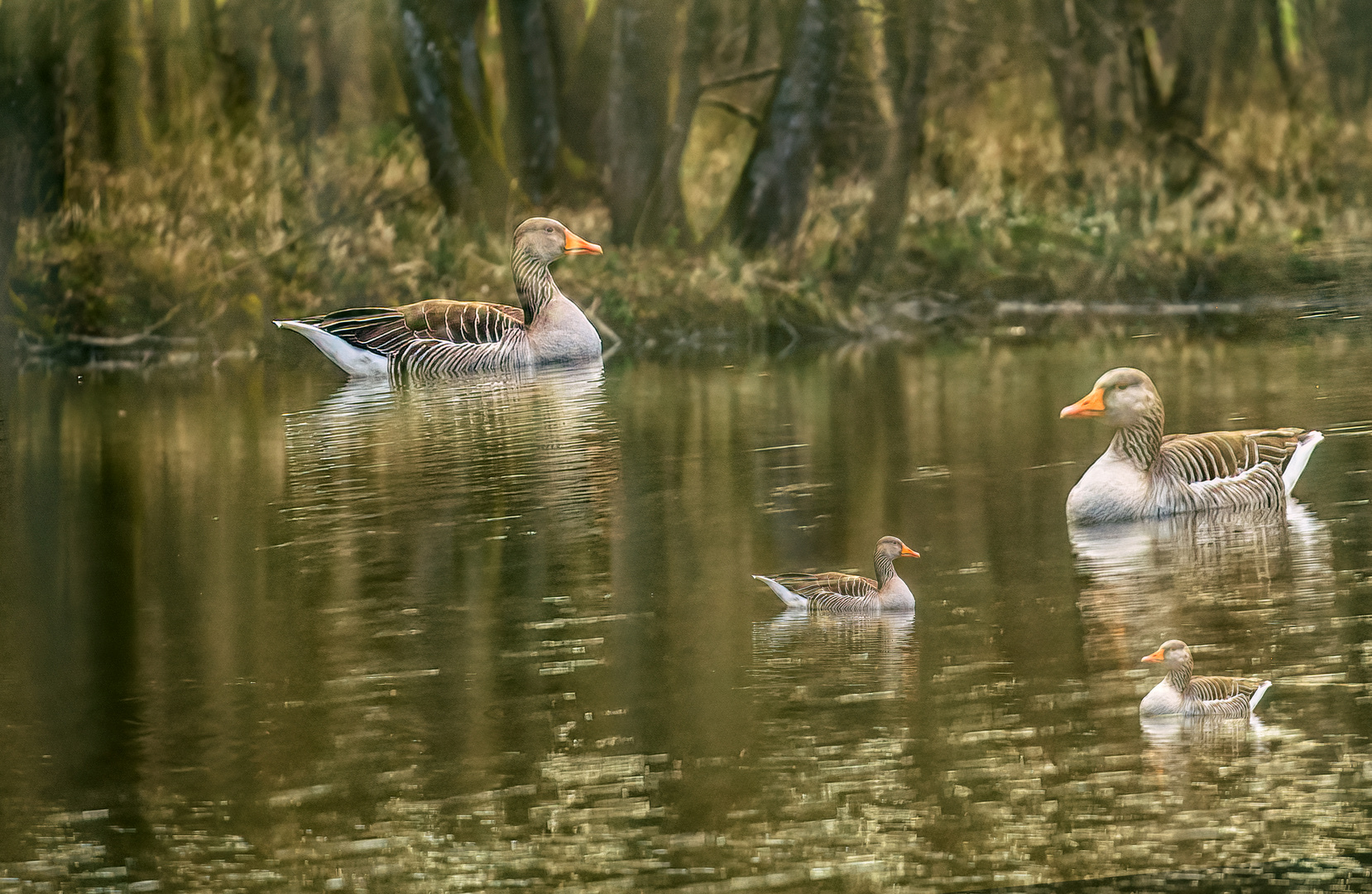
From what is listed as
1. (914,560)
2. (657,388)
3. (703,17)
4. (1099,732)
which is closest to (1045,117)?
(703,17)

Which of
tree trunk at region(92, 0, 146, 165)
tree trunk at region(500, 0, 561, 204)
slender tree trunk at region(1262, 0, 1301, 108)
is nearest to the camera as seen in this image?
tree trunk at region(500, 0, 561, 204)

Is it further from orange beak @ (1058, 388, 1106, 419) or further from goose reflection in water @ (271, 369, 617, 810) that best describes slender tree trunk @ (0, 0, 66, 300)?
orange beak @ (1058, 388, 1106, 419)

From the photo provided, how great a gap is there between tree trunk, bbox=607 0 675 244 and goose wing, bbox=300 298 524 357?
4.15 metres

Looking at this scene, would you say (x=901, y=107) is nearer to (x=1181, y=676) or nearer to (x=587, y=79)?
(x=587, y=79)

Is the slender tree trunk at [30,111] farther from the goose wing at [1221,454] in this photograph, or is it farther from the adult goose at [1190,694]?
the adult goose at [1190,694]

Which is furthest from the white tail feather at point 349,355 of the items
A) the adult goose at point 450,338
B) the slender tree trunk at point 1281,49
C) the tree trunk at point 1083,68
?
the slender tree trunk at point 1281,49

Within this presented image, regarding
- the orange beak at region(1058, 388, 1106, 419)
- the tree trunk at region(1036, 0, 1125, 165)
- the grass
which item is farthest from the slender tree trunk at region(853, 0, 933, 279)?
the orange beak at region(1058, 388, 1106, 419)

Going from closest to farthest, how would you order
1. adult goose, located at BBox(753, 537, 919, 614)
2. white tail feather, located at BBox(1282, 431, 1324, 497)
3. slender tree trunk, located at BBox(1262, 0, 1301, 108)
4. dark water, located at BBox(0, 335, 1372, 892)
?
dark water, located at BBox(0, 335, 1372, 892), adult goose, located at BBox(753, 537, 919, 614), white tail feather, located at BBox(1282, 431, 1324, 497), slender tree trunk, located at BBox(1262, 0, 1301, 108)

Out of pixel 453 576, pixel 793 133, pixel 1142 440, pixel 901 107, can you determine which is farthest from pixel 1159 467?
pixel 901 107

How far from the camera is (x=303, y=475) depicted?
11.1 metres

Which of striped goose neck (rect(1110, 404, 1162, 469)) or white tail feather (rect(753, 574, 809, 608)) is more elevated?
striped goose neck (rect(1110, 404, 1162, 469))

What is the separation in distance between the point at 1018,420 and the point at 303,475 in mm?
4244

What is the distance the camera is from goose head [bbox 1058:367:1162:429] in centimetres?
844

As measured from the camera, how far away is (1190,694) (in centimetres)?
547
